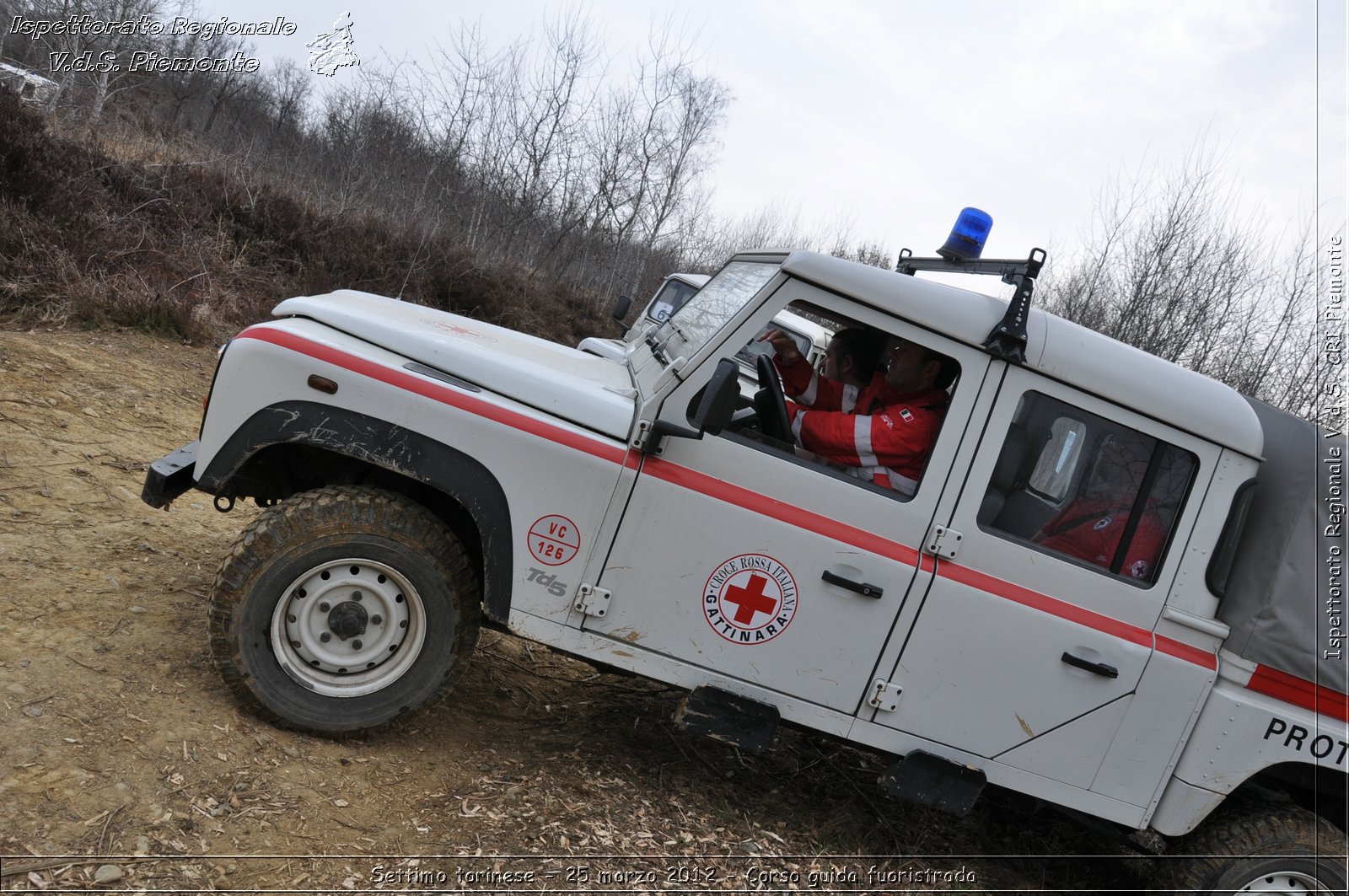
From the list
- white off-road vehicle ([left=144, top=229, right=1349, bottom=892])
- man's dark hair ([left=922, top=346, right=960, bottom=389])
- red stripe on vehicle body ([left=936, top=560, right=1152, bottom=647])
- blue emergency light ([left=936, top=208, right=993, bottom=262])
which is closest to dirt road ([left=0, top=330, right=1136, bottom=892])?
white off-road vehicle ([left=144, top=229, right=1349, bottom=892])

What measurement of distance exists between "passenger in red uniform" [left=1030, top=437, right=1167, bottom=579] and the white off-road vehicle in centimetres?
1

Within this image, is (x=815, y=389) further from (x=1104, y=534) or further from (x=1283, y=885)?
(x=1283, y=885)

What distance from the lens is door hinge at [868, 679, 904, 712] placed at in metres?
3.43

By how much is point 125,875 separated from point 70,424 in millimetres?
4236

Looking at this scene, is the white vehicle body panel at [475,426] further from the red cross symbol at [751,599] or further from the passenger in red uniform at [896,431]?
the passenger in red uniform at [896,431]

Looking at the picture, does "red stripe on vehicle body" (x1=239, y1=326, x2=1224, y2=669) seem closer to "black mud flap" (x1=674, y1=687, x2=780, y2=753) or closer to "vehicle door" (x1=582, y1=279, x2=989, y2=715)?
"vehicle door" (x1=582, y1=279, x2=989, y2=715)

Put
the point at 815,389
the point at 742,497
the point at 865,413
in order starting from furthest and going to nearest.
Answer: the point at 815,389
the point at 865,413
the point at 742,497

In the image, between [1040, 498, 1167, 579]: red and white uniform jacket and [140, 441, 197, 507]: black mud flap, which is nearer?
[140, 441, 197, 507]: black mud flap

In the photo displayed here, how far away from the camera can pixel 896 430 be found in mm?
3400

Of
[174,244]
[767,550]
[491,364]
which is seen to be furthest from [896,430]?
[174,244]

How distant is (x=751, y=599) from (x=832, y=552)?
13.5 inches

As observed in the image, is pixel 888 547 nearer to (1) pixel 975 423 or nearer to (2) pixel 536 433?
(1) pixel 975 423

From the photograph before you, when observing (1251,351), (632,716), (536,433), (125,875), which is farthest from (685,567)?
(1251,351)

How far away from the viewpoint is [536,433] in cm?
321
